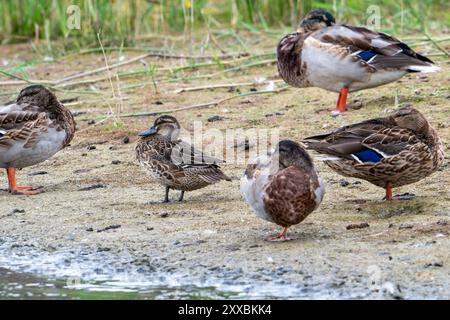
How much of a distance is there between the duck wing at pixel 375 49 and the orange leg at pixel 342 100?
0.33 metres

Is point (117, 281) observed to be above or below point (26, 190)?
above

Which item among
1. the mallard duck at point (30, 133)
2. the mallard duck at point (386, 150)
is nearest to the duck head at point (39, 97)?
the mallard duck at point (30, 133)

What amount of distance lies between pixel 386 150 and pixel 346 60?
2.68 metres

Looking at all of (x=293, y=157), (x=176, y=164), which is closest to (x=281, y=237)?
(x=293, y=157)

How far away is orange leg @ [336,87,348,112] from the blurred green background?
224cm

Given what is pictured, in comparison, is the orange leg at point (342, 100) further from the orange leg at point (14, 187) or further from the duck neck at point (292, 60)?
the orange leg at point (14, 187)

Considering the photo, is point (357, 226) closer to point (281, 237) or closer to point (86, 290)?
point (281, 237)

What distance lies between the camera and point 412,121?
7.67 meters

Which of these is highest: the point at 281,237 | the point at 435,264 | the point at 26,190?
the point at 435,264

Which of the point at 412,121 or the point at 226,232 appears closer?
the point at 226,232

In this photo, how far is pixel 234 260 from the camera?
6.40 metres

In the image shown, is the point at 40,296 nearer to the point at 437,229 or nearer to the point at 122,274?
the point at 122,274

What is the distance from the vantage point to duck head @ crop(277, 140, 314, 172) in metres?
6.64

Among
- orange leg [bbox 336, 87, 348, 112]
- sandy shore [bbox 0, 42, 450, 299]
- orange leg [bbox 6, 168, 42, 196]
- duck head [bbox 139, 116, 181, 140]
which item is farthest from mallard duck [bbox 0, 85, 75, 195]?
orange leg [bbox 336, 87, 348, 112]
